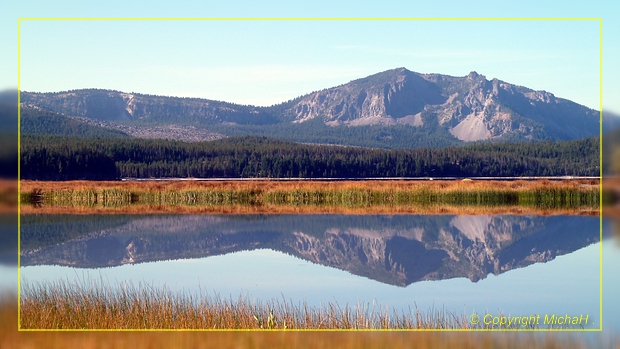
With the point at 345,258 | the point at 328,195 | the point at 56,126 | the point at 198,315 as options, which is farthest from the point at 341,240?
the point at 56,126

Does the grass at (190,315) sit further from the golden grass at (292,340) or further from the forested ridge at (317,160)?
the forested ridge at (317,160)

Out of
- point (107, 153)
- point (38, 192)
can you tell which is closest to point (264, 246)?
point (38, 192)

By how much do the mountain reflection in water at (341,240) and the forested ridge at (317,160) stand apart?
227 feet

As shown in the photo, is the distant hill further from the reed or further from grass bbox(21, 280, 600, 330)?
grass bbox(21, 280, 600, 330)

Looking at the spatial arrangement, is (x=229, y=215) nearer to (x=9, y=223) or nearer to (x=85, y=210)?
(x=85, y=210)

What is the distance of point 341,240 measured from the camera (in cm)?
1997

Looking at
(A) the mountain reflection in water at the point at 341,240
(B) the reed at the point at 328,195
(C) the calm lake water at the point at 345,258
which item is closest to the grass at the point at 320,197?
(B) the reed at the point at 328,195

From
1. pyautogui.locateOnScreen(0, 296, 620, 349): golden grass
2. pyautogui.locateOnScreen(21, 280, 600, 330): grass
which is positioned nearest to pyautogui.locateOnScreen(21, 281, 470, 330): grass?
pyautogui.locateOnScreen(21, 280, 600, 330): grass

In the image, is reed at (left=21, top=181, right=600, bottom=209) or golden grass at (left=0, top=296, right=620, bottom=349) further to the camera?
reed at (left=21, top=181, right=600, bottom=209)

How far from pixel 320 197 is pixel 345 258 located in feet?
63.6

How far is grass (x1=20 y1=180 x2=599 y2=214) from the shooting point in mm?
31188

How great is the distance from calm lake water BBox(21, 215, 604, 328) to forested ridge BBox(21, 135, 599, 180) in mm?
70498

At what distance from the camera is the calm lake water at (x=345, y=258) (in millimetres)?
10594

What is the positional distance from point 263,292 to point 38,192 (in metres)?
30.5
